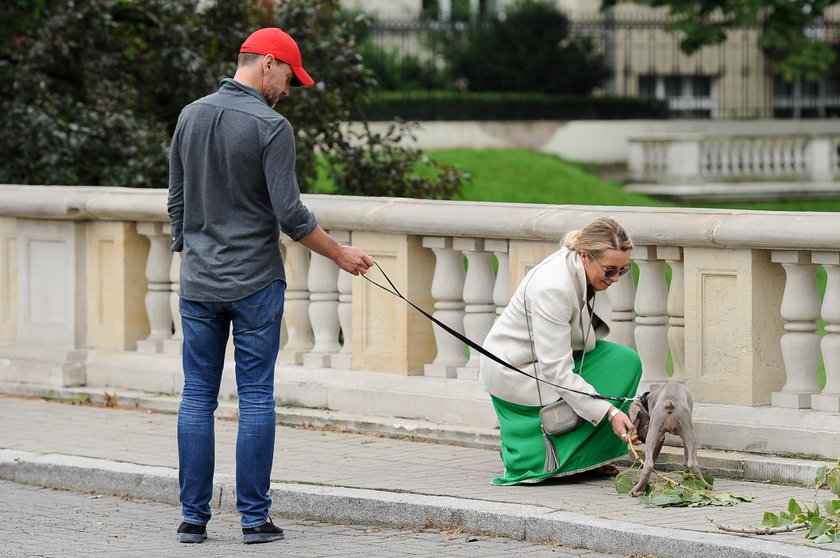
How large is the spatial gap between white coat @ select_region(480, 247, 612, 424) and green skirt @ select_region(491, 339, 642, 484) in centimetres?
8

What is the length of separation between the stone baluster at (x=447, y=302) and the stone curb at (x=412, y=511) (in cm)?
146

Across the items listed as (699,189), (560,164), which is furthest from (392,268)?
(699,189)

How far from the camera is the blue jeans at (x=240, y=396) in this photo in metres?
6.23

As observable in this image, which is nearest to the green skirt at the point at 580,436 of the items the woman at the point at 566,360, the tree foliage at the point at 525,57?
the woman at the point at 566,360

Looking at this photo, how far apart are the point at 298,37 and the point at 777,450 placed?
7.03 metres

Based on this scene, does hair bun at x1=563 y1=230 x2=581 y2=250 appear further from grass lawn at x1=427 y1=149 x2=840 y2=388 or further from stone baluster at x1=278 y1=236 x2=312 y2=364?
grass lawn at x1=427 y1=149 x2=840 y2=388

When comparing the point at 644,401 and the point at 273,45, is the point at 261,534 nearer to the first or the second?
the point at 644,401

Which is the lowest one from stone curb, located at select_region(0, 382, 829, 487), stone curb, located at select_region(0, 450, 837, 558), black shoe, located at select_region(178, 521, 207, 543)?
black shoe, located at select_region(178, 521, 207, 543)

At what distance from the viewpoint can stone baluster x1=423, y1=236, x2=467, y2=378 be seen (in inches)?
319

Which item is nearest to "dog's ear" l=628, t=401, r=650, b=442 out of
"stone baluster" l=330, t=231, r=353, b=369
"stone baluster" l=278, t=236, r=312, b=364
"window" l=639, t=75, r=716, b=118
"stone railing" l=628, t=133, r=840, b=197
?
"stone baluster" l=330, t=231, r=353, b=369

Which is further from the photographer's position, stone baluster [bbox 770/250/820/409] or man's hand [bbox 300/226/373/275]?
stone baluster [bbox 770/250/820/409]

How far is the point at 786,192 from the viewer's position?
2642cm

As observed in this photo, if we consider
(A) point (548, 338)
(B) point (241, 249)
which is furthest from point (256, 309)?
(A) point (548, 338)

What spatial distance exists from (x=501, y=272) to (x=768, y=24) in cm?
2090
